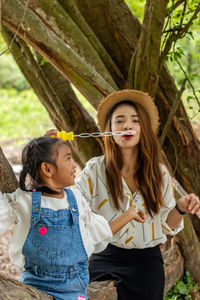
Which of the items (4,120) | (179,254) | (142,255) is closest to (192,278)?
(179,254)

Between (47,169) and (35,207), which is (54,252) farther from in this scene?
(47,169)

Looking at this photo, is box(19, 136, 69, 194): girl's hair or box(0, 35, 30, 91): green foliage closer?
box(19, 136, 69, 194): girl's hair

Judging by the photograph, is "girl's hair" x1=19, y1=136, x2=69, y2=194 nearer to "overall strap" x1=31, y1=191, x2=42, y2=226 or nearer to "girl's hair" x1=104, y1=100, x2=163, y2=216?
"overall strap" x1=31, y1=191, x2=42, y2=226

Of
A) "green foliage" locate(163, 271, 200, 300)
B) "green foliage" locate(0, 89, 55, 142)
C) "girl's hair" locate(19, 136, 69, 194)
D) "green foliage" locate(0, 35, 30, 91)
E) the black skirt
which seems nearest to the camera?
"girl's hair" locate(19, 136, 69, 194)

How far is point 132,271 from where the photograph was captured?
2.46m

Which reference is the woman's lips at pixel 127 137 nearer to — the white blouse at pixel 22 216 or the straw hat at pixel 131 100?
the straw hat at pixel 131 100

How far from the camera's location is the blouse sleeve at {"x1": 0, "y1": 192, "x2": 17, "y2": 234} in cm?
164

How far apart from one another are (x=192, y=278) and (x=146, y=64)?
71.3 inches

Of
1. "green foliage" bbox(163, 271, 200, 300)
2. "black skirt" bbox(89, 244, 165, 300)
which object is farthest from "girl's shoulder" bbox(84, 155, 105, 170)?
"green foliage" bbox(163, 271, 200, 300)

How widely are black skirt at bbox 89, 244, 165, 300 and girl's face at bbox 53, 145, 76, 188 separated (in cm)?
91

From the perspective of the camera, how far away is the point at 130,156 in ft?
8.52

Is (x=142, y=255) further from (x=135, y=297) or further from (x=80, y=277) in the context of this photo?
(x=80, y=277)

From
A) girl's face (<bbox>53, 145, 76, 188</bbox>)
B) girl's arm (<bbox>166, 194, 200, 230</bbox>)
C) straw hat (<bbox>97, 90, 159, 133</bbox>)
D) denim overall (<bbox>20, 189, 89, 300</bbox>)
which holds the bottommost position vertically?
girl's arm (<bbox>166, 194, 200, 230</bbox>)

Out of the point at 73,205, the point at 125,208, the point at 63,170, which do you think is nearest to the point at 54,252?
the point at 73,205
